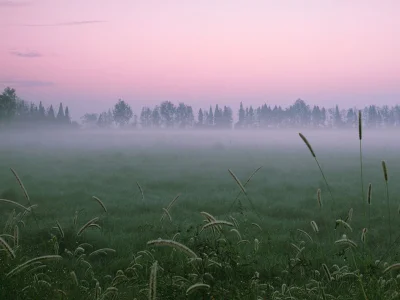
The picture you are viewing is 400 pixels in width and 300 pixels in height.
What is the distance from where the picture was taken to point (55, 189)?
21.6 metres

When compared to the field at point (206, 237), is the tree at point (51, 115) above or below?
above

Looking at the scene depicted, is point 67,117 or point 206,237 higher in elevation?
point 67,117

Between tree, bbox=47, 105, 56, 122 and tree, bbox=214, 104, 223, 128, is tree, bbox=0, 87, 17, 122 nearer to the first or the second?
tree, bbox=47, 105, 56, 122

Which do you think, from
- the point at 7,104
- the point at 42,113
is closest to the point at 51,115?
the point at 42,113

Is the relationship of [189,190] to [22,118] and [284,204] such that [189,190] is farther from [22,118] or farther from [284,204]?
[22,118]

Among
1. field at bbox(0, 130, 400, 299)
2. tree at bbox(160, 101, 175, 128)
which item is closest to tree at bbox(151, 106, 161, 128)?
tree at bbox(160, 101, 175, 128)

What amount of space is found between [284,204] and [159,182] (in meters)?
9.76

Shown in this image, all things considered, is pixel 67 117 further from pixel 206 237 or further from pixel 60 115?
pixel 206 237

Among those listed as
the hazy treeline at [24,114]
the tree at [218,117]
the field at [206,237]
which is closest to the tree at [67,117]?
the hazy treeline at [24,114]

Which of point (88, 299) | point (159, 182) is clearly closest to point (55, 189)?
point (159, 182)

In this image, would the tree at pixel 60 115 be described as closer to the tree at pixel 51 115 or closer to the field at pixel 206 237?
the tree at pixel 51 115

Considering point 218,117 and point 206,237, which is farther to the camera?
point 218,117

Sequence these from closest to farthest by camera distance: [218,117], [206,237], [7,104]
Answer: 1. [206,237]
2. [7,104]
3. [218,117]

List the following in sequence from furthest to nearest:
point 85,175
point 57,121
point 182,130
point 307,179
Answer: point 182,130
point 57,121
point 85,175
point 307,179
